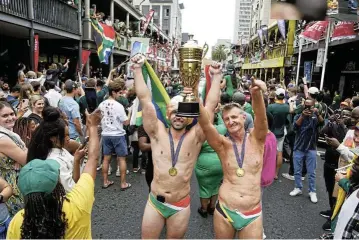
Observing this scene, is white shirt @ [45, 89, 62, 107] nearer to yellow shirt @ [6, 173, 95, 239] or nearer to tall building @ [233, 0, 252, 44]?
yellow shirt @ [6, 173, 95, 239]

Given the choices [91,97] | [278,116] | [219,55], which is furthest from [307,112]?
[91,97]

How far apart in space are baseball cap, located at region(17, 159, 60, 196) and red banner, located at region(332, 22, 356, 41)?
A: 11.3m

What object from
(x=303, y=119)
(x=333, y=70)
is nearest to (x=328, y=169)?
(x=303, y=119)

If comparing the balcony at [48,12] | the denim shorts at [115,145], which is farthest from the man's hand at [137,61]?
the balcony at [48,12]

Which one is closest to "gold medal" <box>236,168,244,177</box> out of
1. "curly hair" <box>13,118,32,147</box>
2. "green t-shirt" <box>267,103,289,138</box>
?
"curly hair" <box>13,118,32,147</box>

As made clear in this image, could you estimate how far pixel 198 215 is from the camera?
4387 mm

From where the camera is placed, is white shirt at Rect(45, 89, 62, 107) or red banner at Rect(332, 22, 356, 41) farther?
red banner at Rect(332, 22, 356, 41)

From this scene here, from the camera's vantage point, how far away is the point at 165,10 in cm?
6744

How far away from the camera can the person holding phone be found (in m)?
4.91

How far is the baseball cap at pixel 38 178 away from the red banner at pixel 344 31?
37.0 ft

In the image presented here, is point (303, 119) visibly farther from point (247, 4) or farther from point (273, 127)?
point (247, 4)

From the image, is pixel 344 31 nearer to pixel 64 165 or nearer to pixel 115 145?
pixel 115 145

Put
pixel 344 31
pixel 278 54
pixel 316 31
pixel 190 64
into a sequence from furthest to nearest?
pixel 278 54, pixel 316 31, pixel 344 31, pixel 190 64

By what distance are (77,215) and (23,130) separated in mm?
2008
